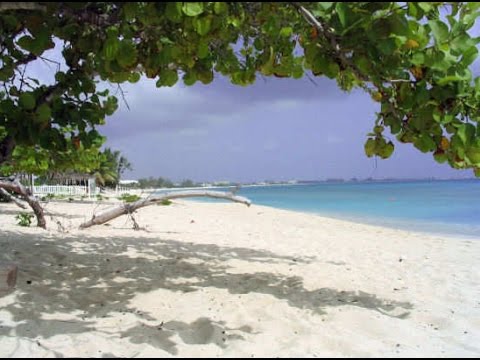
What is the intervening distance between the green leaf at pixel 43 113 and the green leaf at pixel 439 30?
248 centimetres

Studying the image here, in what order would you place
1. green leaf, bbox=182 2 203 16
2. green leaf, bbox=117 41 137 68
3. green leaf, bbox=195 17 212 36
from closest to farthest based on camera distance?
green leaf, bbox=182 2 203 16 → green leaf, bbox=195 17 212 36 → green leaf, bbox=117 41 137 68

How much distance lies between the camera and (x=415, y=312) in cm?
352

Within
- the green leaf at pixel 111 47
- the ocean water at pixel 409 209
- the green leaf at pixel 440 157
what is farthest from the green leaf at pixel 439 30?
the ocean water at pixel 409 209

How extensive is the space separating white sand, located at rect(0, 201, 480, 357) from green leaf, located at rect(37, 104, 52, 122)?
4.81 feet

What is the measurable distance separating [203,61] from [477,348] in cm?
284

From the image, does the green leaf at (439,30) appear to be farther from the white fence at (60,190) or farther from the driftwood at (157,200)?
the white fence at (60,190)

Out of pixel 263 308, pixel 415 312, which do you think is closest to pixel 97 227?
pixel 263 308

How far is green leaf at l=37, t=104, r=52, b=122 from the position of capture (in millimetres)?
2867

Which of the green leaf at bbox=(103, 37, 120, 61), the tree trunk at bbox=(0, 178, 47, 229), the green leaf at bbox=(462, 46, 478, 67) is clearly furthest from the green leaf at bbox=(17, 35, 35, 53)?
Answer: the tree trunk at bbox=(0, 178, 47, 229)

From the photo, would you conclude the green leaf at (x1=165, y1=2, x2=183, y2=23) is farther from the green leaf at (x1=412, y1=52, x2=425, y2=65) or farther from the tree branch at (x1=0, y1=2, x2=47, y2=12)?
the green leaf at (x1=412, y1=52, x2=425, y2=65)

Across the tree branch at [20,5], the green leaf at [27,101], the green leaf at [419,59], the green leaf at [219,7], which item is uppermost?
the tree branch at [20,5]

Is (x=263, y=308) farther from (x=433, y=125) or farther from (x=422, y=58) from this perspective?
(x=422, y=58)

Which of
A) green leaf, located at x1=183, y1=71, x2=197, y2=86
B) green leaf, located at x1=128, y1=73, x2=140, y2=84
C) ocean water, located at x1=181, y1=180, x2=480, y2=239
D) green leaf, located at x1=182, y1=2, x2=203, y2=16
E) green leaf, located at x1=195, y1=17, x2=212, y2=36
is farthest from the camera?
ocean water, located at x1=181, y1=180, x2=480, y2=239

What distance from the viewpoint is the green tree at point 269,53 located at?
7.65 feet
